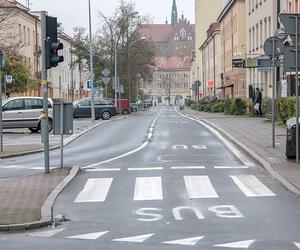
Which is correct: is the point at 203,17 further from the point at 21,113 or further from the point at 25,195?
the point at 25,195

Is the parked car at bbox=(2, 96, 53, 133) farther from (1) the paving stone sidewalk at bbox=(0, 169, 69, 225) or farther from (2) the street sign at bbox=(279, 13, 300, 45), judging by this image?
(2) the street sign at bbox=(279, 13, 300, 45)

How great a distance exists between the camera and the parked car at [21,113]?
3134 cm

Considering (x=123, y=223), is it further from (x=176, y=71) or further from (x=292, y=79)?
(x=176, y=71)

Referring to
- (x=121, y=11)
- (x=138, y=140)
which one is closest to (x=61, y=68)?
(x=121, y=11)

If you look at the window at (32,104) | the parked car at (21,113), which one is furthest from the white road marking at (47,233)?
the window at (32,104)

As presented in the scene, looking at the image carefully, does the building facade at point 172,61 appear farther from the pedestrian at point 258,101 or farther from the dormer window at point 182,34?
the pedestrian at point 258,101

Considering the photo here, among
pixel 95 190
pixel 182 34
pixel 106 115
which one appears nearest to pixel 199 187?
pixel 95 190

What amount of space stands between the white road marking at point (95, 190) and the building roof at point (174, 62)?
165 m

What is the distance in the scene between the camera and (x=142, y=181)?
1366cm

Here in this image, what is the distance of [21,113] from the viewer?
31.3 metres

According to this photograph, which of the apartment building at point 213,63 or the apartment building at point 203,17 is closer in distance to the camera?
the apartment building at point 213,63

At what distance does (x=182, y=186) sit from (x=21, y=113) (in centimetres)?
1971

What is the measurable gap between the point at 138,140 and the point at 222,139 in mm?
3177

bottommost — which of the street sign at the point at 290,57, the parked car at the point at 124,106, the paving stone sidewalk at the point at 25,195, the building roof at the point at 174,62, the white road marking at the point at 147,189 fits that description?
the white road marking at the point at 147,189
